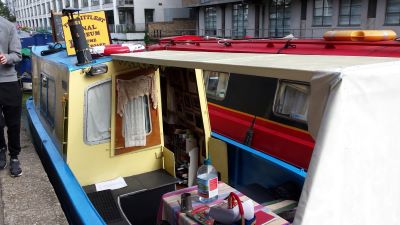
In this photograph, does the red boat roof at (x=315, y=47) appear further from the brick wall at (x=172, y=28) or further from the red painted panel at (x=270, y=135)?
the brick wall at (x=172, y=28)

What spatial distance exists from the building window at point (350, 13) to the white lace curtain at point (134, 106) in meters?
20.3

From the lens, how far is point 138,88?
406 centimetres

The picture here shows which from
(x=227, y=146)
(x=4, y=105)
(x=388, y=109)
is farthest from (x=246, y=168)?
(x=388, y=109)

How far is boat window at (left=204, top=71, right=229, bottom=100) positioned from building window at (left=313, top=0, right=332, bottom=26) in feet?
58.7


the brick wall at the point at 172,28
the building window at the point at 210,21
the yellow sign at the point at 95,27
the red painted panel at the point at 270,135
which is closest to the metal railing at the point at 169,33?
the brick wall at the point at 172,28

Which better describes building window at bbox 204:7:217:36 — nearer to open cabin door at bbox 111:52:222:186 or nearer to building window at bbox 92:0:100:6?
building window at bbox 92:0:100:6

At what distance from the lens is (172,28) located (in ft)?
135

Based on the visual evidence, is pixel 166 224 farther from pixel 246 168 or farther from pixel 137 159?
pixel 246 168

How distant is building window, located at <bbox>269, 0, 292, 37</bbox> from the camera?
87.0ft

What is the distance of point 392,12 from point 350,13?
8.84 ft

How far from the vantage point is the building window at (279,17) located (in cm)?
2652

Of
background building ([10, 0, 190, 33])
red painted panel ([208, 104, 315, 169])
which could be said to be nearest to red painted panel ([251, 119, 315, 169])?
red painted panel ([208, 104, 315, 169])

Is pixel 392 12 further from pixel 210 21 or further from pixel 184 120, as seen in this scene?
pixel 210 21

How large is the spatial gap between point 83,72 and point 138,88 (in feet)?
2.17
